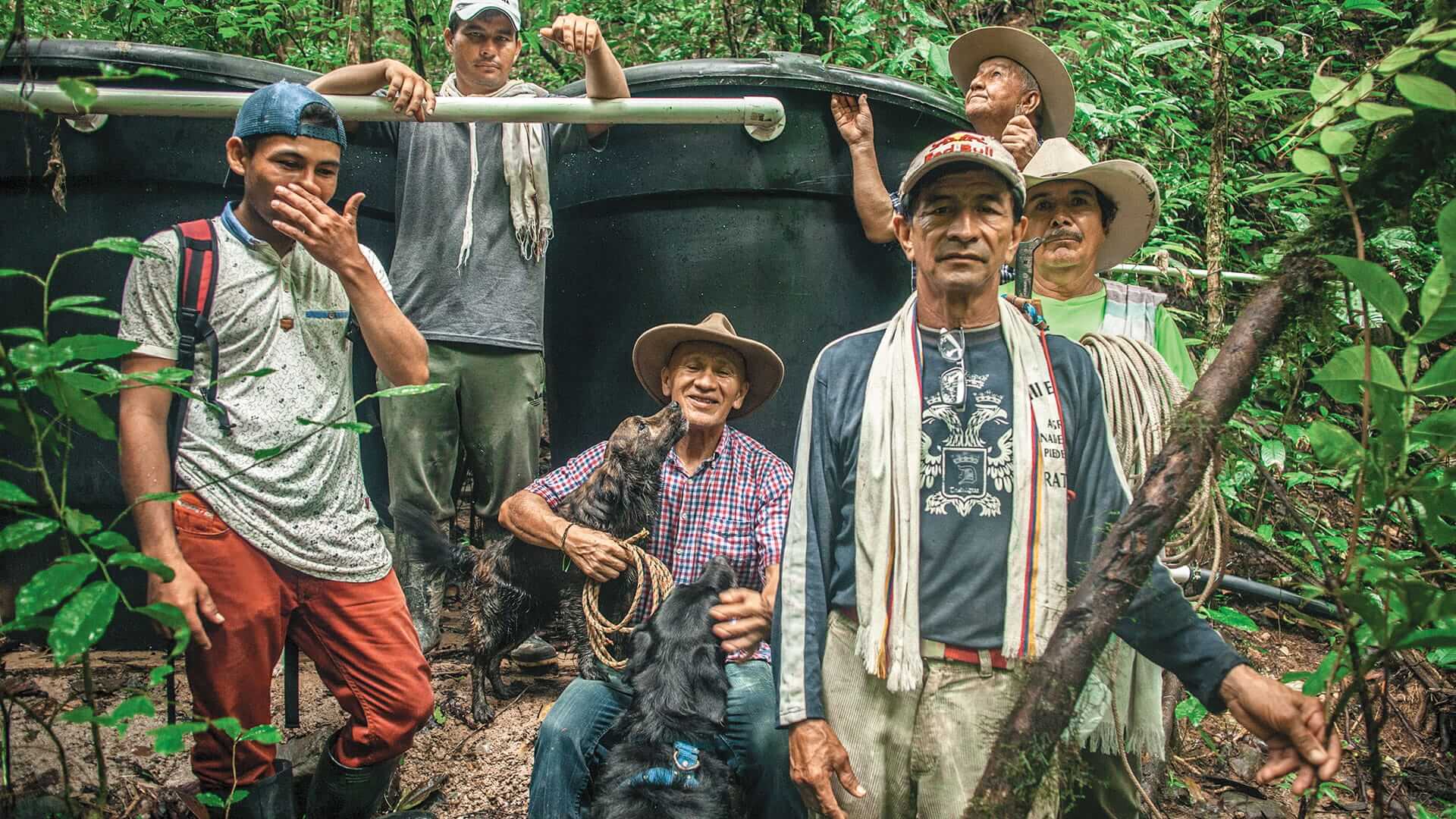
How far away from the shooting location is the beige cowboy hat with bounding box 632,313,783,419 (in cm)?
342

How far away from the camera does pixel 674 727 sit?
279 cm

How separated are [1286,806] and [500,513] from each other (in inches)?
121

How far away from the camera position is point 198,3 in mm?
5832

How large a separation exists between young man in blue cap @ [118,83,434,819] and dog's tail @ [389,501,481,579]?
0.75 metres

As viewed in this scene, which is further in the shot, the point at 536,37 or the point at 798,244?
the point at 536,37

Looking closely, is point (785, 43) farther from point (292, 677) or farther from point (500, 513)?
point (292, 677)

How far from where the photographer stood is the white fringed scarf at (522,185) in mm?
3754

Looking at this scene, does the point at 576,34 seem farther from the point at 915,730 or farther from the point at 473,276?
the point at 915,730

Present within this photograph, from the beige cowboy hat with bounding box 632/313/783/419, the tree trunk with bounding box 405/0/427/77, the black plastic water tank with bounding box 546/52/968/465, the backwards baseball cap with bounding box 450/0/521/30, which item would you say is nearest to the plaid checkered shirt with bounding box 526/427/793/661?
the beige cowboy hat with bounding box 632/313/783/419

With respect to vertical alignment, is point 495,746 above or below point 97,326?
below

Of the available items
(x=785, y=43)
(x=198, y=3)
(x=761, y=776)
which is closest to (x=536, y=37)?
(x=785, y=43)

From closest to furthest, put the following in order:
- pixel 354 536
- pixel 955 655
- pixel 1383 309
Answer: pixel 1383 309
pixel 955 655
pixel 354 536

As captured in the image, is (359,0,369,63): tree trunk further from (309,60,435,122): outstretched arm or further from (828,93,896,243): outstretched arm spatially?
(828,93,896,243): outstretched arm

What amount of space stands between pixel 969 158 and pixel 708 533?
150 centimetres
